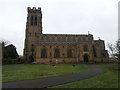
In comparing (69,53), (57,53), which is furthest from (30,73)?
(69,53)

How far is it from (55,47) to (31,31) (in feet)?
46.3

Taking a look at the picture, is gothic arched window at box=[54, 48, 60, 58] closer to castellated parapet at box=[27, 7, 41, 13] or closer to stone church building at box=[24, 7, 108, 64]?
stone church building at box=[24, 7, 108, 64]

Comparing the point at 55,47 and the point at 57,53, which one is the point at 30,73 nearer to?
the point at 57,53

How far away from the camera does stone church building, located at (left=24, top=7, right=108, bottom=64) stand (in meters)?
51.8

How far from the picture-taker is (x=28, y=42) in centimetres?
5844

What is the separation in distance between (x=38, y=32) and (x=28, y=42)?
6.60 m

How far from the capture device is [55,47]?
55.2 metres

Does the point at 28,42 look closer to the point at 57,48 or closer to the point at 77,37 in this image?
the point at 57,48

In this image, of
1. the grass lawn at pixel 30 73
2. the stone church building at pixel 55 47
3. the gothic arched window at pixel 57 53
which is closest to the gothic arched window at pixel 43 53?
the stone church building at pixel 55 47

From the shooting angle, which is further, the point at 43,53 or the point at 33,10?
the point at 33,10

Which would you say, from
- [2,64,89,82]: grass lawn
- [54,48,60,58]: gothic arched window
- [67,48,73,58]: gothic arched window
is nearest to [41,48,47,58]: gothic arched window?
[54,48,60,58]: gothic arched window

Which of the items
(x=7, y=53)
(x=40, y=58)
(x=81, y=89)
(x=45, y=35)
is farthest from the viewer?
(x=45, y=35)

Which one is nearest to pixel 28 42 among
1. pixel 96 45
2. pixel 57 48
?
pixel 57 48

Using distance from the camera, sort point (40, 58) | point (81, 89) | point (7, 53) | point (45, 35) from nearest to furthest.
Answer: point (81, 89) → point (40, 58) → point (7, 53) → point (45, 35)
